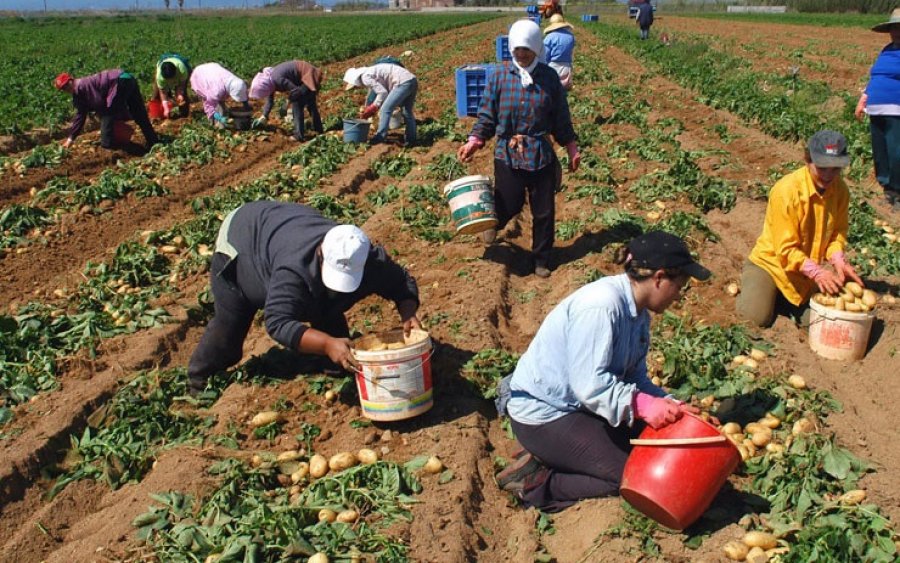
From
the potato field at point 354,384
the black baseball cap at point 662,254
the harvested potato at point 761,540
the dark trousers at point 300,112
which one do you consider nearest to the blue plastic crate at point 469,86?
the potato field at point 354,384

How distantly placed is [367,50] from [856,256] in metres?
23.6

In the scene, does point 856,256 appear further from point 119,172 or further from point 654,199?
point 119,172

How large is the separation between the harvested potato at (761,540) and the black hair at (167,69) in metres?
11.6

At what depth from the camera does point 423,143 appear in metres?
11.6

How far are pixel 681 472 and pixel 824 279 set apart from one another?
235cm

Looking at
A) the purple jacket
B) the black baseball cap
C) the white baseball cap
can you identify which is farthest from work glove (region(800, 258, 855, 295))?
the purple jacket

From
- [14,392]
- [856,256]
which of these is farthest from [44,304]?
[856,256]

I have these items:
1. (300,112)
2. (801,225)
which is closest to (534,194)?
(801,225)

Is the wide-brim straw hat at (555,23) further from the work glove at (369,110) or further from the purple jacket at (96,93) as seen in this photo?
the purple jacket at (96,93)

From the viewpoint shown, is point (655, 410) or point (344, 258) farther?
point (344, 258)

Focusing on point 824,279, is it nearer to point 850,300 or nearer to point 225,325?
point 850,300

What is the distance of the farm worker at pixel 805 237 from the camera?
16.1 feet

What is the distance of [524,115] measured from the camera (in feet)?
20.5

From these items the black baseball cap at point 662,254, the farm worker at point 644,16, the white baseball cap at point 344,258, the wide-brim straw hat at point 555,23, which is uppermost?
the wide-brim straw hat at point 555,23
